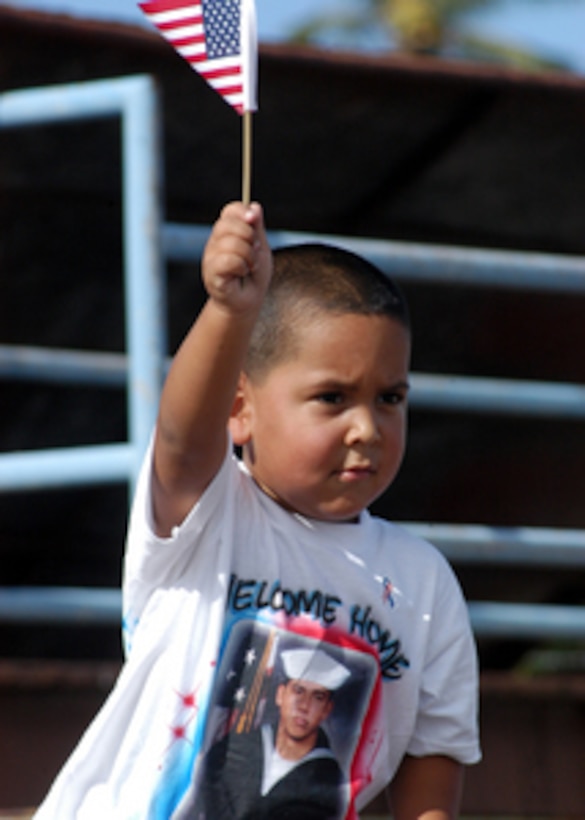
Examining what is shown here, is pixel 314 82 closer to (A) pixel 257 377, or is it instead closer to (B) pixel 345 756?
(A) pixel 257 377

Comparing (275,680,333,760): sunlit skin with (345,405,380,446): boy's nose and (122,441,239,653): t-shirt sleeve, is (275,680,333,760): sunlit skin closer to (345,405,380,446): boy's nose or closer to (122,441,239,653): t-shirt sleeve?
(122,441,239,653): t-shirt sleeve

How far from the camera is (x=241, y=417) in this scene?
86.1 inches

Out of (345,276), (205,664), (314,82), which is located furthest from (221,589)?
(314,82)

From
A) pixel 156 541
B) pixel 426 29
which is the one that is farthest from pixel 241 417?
pixel 426 29

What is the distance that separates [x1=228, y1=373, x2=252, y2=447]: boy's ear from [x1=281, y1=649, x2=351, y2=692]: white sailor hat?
353 mm

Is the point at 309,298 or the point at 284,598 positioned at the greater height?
the point at 309,298

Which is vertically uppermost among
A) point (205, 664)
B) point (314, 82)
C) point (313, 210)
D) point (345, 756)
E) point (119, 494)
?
point (314, 82)

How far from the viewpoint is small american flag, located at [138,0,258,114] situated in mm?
1904

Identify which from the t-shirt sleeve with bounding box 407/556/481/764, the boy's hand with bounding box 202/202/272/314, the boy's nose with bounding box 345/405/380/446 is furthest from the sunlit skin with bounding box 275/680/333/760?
the boy's hand with bounding box 202/202/272/314

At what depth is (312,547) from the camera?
2129 mm

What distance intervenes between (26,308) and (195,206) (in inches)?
22.0

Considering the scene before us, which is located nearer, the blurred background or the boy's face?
the boy's face

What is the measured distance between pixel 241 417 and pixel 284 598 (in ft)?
1.01

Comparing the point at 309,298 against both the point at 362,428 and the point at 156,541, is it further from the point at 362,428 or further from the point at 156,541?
the point at 156,541
